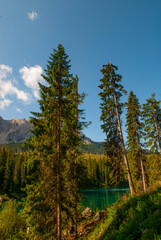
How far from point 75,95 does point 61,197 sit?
936 centimetres

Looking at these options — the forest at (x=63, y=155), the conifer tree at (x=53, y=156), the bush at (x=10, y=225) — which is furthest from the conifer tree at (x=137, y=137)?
the bush at (x=10, y=225)

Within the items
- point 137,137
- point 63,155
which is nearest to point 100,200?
point 137,137

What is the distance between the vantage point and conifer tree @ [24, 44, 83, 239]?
8.19 m

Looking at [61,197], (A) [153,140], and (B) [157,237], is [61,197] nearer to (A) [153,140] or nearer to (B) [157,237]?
(B) [157,237]

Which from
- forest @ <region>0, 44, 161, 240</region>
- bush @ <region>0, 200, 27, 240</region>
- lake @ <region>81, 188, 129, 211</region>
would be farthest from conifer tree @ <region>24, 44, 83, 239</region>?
lake @ <region>81, 188, 129, 211</region>

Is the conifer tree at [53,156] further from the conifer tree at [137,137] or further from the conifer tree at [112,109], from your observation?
the conifer tree at [137,137]

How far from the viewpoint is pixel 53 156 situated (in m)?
8.51

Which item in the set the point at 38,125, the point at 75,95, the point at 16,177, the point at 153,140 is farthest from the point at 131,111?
the point at 16,177

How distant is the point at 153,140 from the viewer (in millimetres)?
18484

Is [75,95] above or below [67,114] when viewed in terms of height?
above

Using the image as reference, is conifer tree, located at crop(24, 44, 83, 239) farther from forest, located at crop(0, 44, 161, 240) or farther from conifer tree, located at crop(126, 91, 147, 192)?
conifer tree, located at crop(126, 91, 147, 192)

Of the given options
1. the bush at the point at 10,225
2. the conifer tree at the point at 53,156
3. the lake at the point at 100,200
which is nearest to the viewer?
the conifer tree at the point at 53,156

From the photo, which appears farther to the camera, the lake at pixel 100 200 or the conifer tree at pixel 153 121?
the lake at pixel 100 200

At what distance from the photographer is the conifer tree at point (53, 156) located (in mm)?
8188
